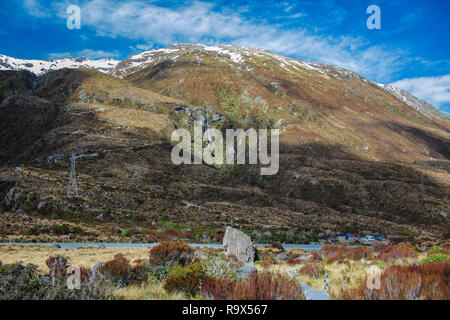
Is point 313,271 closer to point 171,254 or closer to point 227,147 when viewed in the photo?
point 171,254

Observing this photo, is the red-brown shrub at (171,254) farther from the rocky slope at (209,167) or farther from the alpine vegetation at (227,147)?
the alpine vegetation at (227,147)

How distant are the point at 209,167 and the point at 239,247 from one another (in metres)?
61.3

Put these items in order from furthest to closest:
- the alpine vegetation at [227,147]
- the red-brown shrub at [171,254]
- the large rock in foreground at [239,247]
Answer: the alpine vegetation at [227,147] < the large rock in foreground at [239,247] < the red-brown shrub at [171,254]

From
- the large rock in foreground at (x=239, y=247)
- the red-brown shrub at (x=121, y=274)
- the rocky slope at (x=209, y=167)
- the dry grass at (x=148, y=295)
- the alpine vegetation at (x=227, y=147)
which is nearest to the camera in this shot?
the dry grass at (x=148, y=295)

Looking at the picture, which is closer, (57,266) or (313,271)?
(57,266)

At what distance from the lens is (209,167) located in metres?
79.6

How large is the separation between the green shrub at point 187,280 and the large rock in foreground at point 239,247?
10903mm

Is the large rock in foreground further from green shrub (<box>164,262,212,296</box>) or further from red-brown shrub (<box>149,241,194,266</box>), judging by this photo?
green shrub (<box>164,262,212,296</box>)

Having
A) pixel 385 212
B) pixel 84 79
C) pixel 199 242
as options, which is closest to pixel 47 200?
pixel 199 242

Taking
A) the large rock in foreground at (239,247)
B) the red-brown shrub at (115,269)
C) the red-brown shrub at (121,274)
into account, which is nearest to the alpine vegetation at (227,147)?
the large rock in foreground at (239,247)

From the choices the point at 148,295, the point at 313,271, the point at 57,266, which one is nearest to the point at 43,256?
the point at 57,266

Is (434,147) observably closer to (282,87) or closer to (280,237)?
(282,87)

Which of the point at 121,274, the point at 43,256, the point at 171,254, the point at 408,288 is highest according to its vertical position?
the point at 408,288

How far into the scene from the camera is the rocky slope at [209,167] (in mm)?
40906
